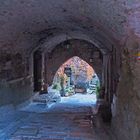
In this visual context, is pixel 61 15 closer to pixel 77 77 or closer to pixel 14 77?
pixel 14 77

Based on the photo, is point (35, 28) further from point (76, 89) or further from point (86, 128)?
point (76, 89)

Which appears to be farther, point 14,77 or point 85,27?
point 14,77

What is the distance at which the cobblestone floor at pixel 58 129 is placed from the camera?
4.14 m

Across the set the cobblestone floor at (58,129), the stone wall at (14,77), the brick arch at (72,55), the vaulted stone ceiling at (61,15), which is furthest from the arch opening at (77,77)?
the vaulted stone ceiling at (61,15)

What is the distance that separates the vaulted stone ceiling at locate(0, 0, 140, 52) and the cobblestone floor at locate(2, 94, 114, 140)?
1.46 metres

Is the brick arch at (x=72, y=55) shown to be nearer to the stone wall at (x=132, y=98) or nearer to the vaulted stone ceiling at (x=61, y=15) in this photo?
the vaulted stone ceiling at (x=61, y=15)

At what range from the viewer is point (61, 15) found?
423 cm

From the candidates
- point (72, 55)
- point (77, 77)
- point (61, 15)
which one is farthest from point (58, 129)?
point (77, 77)

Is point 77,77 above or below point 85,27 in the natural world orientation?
below

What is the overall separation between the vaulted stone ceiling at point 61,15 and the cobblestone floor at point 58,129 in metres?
1.46

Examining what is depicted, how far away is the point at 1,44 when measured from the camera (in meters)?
4.78

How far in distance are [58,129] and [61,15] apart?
1.82 meters

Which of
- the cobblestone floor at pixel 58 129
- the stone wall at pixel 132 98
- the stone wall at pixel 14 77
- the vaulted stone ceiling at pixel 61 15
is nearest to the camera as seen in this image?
the vaulted stone ceiling at pixel 61 15

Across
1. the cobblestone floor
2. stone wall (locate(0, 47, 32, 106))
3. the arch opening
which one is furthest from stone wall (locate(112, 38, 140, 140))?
the arch opening
